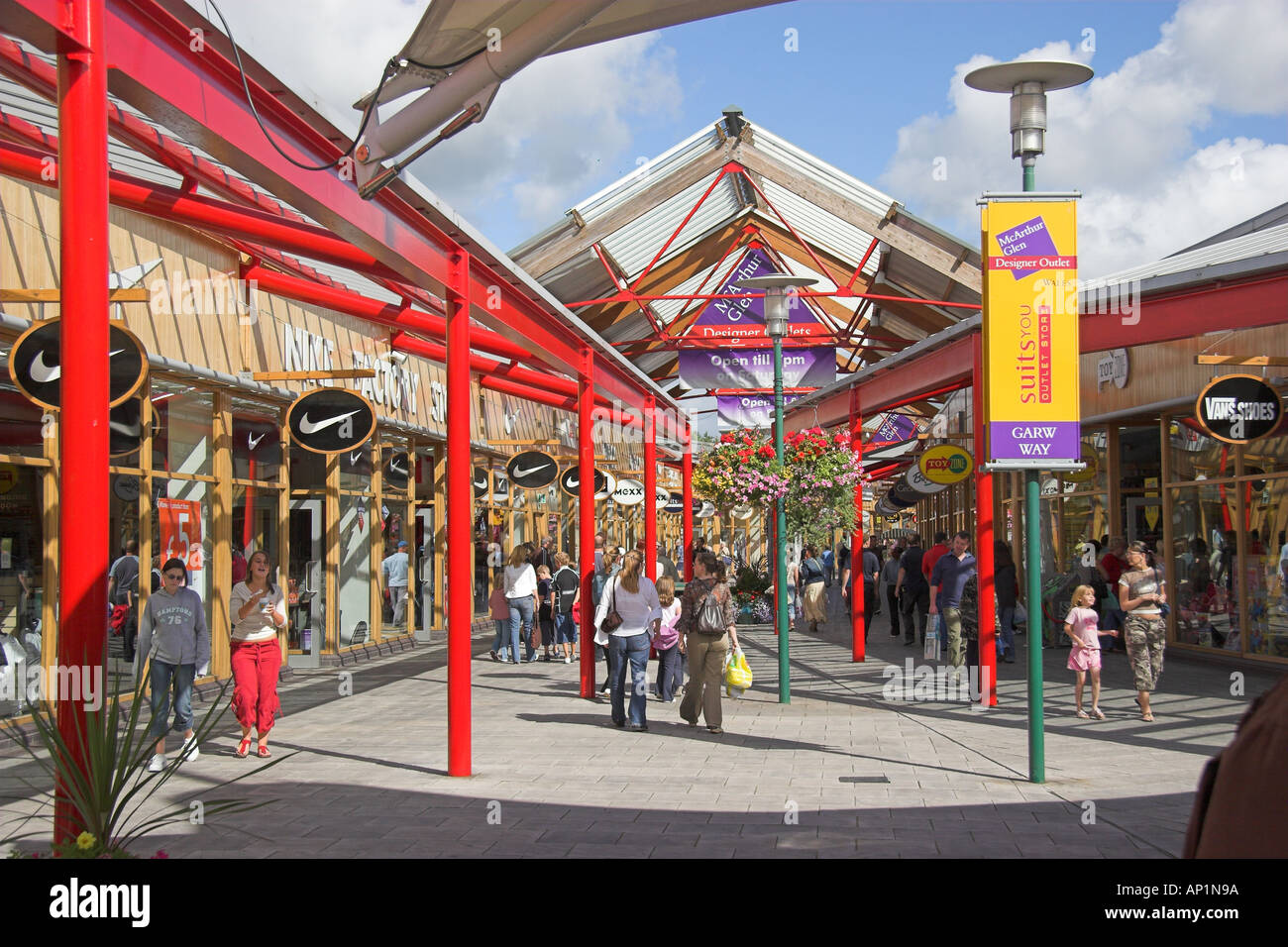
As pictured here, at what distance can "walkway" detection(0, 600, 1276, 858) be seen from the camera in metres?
6.89

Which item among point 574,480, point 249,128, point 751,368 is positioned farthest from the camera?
point 751,368

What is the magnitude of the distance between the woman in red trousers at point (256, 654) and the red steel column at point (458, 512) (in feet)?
5.26

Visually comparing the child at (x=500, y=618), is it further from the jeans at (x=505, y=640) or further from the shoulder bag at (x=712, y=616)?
the shoulder bag at (x=712, y=616)

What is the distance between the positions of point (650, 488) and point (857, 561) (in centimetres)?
326

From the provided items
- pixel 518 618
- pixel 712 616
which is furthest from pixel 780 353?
pixel 518 618

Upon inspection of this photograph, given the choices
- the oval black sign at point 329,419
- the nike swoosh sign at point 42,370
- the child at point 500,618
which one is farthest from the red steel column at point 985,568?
the nike swoosh sign at point 42,370

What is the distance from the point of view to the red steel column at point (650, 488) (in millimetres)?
18828

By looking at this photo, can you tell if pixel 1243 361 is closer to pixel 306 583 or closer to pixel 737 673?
pixel 737 673

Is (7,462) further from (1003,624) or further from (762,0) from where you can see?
(1003,624)

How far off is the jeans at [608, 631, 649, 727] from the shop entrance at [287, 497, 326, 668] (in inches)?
246

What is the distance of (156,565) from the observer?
12.8 metres

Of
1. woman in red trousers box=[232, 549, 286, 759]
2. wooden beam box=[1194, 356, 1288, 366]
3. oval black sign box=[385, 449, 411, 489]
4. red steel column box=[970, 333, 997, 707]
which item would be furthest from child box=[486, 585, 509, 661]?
wooden beam box=[1194, 356, 1288, 366]

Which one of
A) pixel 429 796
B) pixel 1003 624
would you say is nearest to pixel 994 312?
pixel 429 796

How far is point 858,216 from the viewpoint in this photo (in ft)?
64.4
